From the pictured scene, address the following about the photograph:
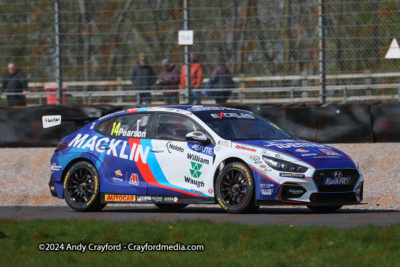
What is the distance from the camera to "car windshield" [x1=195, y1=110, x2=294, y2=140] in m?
10.2

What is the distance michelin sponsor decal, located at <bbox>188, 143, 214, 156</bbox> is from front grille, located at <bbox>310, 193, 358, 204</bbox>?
137 centimetres

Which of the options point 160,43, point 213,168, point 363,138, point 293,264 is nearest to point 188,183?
point 213,168

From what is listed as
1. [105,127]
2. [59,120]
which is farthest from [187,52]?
[105,127]

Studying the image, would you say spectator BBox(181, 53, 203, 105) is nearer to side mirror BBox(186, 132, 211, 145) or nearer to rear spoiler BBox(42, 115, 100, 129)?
rear spoiler BBox(42, 115, 100, 129)

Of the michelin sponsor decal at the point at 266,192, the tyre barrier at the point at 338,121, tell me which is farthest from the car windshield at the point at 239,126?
the tyre barrier at the point at 338,121

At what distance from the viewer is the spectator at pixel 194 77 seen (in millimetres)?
16594

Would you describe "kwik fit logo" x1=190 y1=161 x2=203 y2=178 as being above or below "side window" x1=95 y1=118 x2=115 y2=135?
below

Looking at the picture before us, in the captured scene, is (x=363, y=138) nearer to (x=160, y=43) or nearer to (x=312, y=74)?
(x=312, y=74)

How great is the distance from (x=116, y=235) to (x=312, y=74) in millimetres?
10284

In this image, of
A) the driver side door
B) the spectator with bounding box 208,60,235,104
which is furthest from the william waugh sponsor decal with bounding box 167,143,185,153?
the spectator with bounding box 208,60,235,104

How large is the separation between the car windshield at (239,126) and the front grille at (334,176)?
1153mm

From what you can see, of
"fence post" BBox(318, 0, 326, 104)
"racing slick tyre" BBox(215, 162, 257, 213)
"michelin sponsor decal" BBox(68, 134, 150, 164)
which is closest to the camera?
"racing slick tyre" BBox(215, 162, 257, 213)

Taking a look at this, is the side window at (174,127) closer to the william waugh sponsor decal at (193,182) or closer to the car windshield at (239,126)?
the car windshield at (239,126)

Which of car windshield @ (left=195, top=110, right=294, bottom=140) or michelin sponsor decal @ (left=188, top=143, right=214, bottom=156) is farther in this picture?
car windshield @ (left=195, top=110, right=294, bottom=140)
